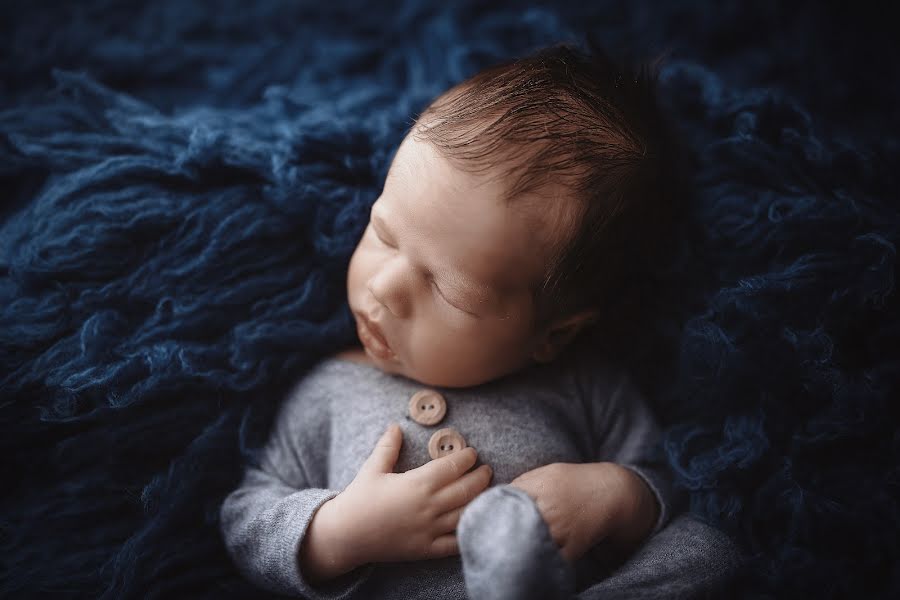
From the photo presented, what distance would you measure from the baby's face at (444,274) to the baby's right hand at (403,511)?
12 cm

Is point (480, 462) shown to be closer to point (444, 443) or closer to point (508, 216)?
point (444, 443)

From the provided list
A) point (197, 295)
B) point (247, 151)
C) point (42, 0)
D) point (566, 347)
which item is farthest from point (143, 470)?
point (42, 0)

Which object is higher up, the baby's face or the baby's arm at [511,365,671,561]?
the baby's face

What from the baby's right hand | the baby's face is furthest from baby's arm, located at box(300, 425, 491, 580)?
the baby's face

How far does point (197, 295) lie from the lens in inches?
36.5

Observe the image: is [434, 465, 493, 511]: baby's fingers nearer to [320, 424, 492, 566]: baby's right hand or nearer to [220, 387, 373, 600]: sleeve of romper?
[320, 424, 492, 566]: baby's right hand

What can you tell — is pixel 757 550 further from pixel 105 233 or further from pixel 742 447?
pixel 105 233

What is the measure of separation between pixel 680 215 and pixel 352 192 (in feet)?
1.39

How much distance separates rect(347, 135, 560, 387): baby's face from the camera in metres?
0.77

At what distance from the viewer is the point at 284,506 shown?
0.83 m

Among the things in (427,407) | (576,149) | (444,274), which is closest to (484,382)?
(427,407)

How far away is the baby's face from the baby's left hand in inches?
5.6

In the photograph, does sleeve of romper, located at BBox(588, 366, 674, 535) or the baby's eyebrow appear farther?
sleeve of romper, located at BBox(588, 366, 674, 535)

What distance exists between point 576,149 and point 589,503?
384mm
